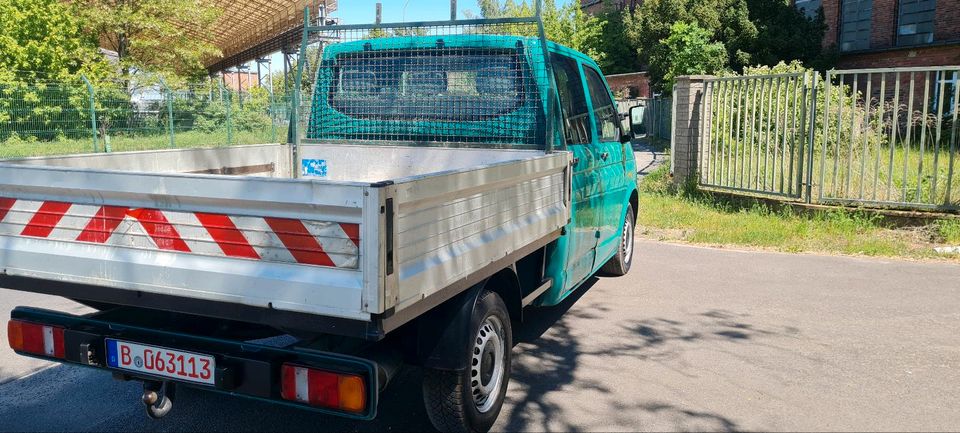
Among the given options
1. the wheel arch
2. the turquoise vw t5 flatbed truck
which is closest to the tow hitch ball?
the turquoise vw t5 flatbed truck

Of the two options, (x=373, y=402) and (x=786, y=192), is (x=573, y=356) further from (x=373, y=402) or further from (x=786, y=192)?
(x=786, y=192)

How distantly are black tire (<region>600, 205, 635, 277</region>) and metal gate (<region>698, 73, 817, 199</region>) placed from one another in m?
3.89

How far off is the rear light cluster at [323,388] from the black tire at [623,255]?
4527mm

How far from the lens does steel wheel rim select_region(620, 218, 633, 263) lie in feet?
24.2

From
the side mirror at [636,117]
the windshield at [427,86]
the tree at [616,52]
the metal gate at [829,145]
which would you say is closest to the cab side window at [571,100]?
the windshield at [427,86]

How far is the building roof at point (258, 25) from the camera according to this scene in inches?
1467

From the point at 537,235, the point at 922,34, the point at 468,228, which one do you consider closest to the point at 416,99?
the point at 537,235

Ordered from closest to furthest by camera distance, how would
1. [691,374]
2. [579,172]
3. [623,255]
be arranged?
1. [691,374]
2. [579,172]
3. [623,255]

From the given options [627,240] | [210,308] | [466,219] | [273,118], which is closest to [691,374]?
[466,219]

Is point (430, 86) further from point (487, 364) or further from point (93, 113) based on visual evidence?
point (93, 113)

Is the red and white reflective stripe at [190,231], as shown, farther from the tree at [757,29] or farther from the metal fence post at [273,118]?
the tree at [757,29]

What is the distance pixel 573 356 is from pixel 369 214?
9.23ft

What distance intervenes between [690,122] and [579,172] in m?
7.76

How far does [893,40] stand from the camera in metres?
27.7
